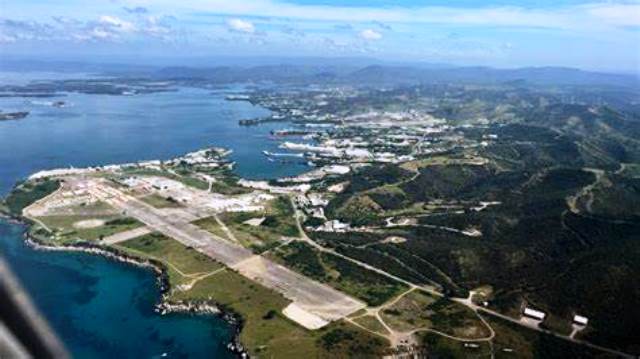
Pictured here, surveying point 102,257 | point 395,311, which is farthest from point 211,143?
point 395,311

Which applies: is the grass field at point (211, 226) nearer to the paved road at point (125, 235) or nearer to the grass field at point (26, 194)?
the paved road at point (125, 235)

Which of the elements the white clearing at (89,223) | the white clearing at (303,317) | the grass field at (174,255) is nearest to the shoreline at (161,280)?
the grass field at (174,255)

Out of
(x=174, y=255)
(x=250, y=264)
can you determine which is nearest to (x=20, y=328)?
(x=250, y=264)

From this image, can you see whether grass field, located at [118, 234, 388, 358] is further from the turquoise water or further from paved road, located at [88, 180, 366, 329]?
the turquoise water

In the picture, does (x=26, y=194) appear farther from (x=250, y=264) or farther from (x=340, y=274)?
(x=340, y=274)

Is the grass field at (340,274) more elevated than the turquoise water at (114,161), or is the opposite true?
the grass field at (340,274)
